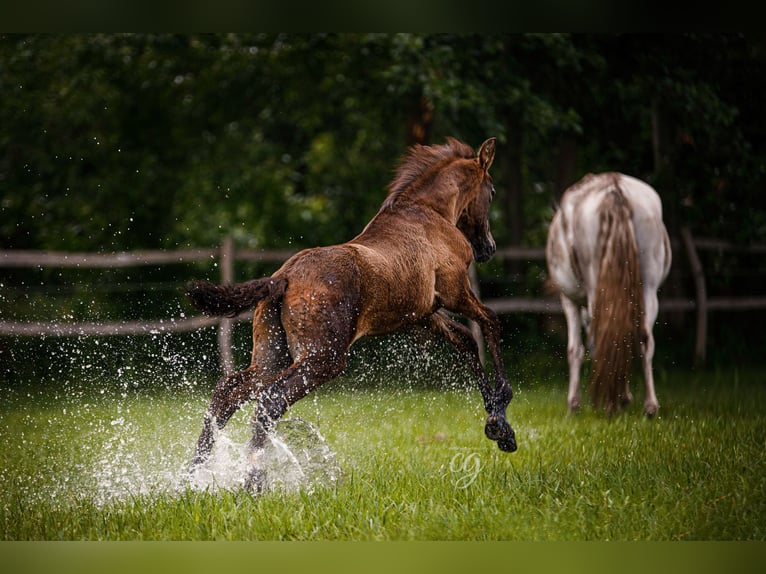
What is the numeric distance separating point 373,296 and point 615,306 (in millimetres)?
2573

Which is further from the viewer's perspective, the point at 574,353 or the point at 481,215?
the point at 574,353

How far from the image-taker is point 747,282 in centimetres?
1080

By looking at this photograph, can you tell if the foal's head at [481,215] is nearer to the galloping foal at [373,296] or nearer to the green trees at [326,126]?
the galloping foal at [373,296]

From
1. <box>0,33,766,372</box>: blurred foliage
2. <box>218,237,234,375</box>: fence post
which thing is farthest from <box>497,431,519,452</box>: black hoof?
<box>218,237,234,375</box>: fence post

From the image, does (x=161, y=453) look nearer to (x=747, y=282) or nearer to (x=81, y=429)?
(x=81, y=429)

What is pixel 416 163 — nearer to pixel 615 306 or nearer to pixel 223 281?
pixel 615 306

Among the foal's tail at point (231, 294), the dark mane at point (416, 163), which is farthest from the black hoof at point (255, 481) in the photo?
the dark mane at point (416, 163)

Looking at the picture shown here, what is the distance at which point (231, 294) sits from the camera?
3791 millimetres

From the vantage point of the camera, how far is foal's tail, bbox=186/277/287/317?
374 centimetres

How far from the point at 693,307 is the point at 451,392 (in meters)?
3.52

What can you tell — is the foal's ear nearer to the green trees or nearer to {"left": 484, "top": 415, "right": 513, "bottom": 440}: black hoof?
{"left": 484, "top": 415, "right": 513, "bottom": 440}: black hoof

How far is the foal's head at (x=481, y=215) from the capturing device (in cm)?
469

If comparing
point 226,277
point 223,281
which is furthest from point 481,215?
point 223,281

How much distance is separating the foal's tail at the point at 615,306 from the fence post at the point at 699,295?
393cm
